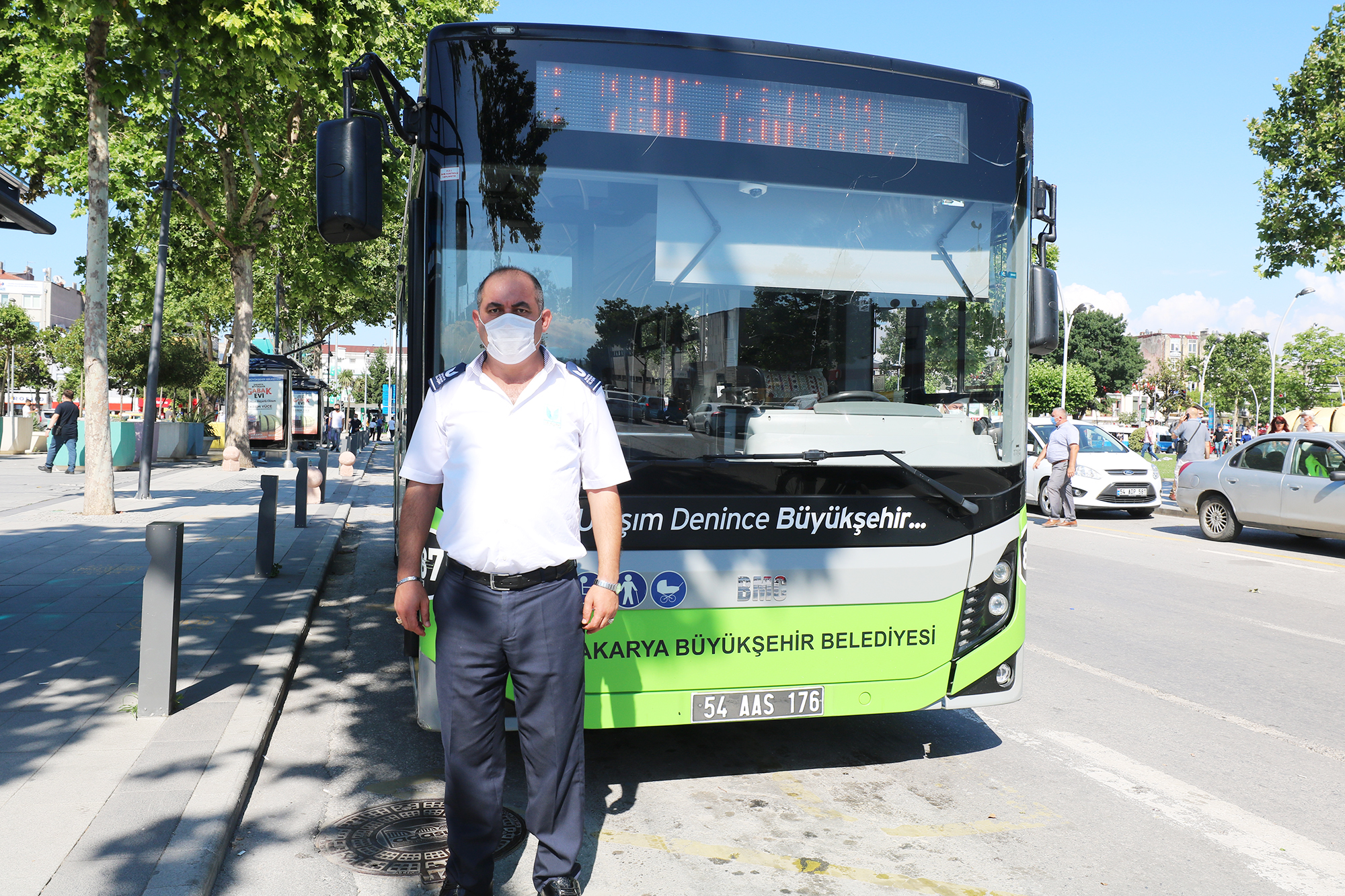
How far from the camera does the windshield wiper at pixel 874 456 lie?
403 cm

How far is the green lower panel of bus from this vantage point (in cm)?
392

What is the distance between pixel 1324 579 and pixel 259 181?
20628 millimetres

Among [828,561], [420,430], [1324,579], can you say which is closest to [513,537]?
[420,430]

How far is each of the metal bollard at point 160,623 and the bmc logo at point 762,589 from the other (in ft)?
9.29

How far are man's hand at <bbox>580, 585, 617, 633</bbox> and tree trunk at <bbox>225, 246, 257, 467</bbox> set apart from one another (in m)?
24.2

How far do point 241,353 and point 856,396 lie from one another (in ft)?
79.4

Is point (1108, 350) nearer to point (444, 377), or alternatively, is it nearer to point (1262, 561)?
point (1262, 561)

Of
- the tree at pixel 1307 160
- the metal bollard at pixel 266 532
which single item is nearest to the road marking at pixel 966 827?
the metal bollard at pixel 266 532

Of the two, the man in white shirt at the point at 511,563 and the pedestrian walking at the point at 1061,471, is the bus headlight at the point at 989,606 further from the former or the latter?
the pedestrian walking at the point at 1061,471

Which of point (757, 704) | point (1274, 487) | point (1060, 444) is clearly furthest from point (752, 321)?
point (1060, 444)

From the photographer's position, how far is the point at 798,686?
409 centimetres

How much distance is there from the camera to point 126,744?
14.8ft

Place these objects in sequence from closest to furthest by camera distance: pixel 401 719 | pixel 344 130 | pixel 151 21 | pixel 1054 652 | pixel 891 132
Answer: pixel 344 130 < pixel 891 132 < pixel 401 719 < pixel 1054 652 < pixel 151 21

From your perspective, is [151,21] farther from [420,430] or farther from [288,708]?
[420,430]
